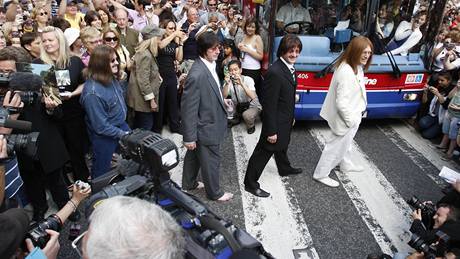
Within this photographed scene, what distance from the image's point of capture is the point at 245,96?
6086 mm

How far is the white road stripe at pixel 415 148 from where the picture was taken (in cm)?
508

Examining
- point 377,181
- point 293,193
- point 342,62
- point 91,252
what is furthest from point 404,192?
point 91,252

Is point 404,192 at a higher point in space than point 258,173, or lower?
lower

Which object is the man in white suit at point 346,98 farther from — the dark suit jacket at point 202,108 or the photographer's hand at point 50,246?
the photographer's hand at point 50,246

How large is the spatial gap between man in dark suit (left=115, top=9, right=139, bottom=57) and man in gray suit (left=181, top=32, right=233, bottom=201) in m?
2.07

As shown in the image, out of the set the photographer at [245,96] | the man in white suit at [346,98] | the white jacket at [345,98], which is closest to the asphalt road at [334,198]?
the photographer at [245,96]

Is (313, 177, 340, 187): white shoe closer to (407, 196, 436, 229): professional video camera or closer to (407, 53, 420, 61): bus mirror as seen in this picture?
(407, 196, 436, 229): professional video camera

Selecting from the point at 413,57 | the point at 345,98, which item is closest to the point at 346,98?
the point at 345,98

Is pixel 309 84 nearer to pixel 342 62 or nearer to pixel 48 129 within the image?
pixel 342 62

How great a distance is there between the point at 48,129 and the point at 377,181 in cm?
396

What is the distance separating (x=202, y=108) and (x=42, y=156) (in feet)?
5.15

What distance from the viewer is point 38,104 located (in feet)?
10.9

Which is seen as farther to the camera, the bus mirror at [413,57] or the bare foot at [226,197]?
the bus mirror at [413,57]

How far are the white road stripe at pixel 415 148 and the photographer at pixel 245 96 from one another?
2.29 m
